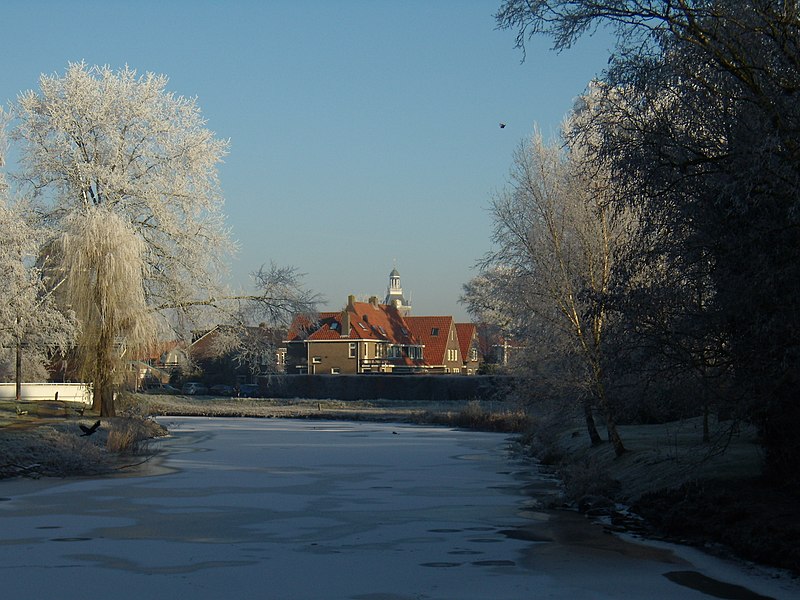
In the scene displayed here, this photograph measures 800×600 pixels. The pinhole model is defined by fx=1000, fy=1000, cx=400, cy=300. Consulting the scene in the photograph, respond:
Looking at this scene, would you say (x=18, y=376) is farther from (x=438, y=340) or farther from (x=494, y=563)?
(x=438, y=340)

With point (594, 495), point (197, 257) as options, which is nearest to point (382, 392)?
point (197, 257)

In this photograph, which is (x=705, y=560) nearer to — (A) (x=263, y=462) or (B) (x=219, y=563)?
(B) (x=219, y=563)

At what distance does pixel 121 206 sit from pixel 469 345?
6527 cm

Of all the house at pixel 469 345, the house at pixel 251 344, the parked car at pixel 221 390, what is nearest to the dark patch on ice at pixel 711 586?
the house at pixel 251 344

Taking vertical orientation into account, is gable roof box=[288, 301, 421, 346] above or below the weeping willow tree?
above

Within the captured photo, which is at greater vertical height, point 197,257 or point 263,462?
point 197,257

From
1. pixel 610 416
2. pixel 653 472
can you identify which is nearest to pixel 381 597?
pixel 653 472

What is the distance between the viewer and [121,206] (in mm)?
36281

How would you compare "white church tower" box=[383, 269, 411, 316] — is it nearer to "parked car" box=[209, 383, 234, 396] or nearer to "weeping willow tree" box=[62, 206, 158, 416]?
"parked car" box=[209, 383, 234, 396]

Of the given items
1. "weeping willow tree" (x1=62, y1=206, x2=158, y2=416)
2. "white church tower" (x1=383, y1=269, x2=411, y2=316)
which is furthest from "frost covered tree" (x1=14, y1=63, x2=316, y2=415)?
"white church tower" (x1=383, y1=269, x2=411, y2=316)

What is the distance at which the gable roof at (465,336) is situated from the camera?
323 feet

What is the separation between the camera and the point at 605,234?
23.7m

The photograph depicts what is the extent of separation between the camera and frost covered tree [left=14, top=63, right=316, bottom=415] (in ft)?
112

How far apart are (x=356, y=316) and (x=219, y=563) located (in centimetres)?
7358
